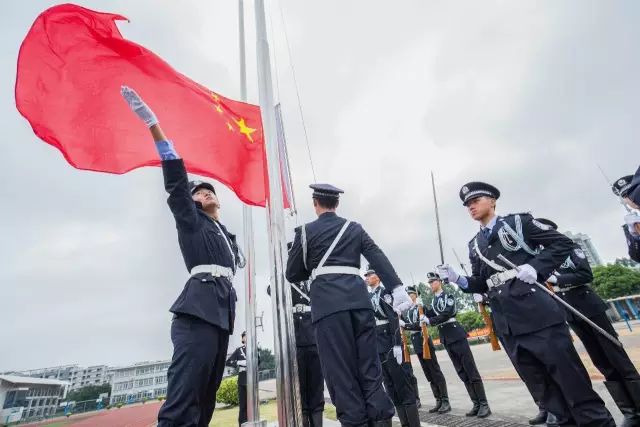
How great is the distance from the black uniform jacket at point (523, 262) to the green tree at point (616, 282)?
41233 millimetres

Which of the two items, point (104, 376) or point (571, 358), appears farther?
point (104, 376)

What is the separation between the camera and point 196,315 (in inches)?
→ 97.5

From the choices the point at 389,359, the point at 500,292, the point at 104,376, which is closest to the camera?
the point at 500,292

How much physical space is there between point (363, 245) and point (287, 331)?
52.0 inches

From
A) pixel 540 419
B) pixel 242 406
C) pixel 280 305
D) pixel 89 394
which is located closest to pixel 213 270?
pixel 280 305

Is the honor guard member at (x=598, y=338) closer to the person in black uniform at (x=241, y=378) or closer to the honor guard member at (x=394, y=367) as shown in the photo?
the honor guard member at (x=394, y=367)

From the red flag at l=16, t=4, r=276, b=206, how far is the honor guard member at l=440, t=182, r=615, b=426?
2276mm

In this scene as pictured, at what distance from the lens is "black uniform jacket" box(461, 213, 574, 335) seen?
2812 millimetres

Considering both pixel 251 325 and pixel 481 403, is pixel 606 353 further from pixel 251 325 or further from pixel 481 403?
pixel 251 325

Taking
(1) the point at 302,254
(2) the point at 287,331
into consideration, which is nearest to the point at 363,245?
(1) the point at 302,254

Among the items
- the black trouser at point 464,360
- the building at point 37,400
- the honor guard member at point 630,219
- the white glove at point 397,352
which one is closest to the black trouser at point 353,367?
the white glove at point 397,352

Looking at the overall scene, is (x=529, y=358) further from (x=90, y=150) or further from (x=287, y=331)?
(x=90, y=150)

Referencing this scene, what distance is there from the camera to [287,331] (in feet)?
7.88

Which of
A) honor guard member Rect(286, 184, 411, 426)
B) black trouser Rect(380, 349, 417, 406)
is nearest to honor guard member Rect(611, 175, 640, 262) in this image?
honor guard member Rect(286, 184, 411, 426)
